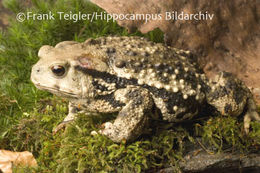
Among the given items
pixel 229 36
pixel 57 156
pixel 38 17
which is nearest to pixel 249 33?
pixel 229 36

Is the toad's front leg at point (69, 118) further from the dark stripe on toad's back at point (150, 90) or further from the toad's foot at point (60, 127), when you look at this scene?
the dark stripe on toad's back at point (150, 90)

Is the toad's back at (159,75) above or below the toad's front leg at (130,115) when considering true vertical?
above

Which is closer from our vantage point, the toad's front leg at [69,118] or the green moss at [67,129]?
the green moss at [67,129]

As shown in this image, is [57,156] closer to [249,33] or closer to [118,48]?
[118,48]

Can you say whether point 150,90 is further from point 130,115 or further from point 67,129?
point 67,129

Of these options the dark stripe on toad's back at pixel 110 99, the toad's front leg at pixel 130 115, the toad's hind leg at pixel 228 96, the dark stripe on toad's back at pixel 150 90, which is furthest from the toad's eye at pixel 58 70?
the toad's hind leg at pixel 228 96

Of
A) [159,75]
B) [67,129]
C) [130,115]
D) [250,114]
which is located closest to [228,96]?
[250,114]
